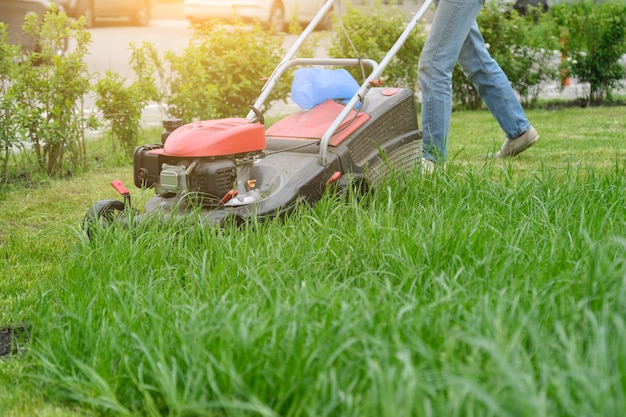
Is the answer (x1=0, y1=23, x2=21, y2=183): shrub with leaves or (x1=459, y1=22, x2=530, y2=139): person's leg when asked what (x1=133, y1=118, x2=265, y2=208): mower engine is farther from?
(x1=459, y1=22, x2=530, y2=139): person's leg

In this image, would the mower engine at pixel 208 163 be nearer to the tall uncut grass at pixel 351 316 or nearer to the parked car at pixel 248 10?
the tall uncut grass at pixel 351 316

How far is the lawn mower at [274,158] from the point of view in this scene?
3.32 metres

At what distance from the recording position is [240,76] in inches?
245

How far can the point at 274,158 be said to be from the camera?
12.1 ft

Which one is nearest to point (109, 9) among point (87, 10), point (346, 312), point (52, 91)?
point (87, 10)

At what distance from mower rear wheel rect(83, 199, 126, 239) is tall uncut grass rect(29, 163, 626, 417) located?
0.43 ft

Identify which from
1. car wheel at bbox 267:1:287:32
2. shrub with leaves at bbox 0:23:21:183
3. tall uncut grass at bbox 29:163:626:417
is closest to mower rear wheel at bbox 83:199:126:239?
tall uncut grass at bbox 29:163:626:417

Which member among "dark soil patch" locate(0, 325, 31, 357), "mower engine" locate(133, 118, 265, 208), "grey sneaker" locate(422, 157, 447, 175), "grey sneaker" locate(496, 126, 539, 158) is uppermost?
"mower engine" locate(133, 118, 265, 208)

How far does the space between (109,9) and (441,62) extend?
12.8m

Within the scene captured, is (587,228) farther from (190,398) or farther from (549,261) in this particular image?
(190,398)

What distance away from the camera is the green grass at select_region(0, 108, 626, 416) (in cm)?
186

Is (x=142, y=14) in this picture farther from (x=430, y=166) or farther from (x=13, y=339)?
(x=13, y=339)

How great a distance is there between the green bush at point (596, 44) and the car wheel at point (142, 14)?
33.7 ft

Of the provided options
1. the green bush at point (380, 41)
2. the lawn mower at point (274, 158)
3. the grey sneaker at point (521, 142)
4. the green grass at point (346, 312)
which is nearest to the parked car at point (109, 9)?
A: the green bush at point (380, 41)
